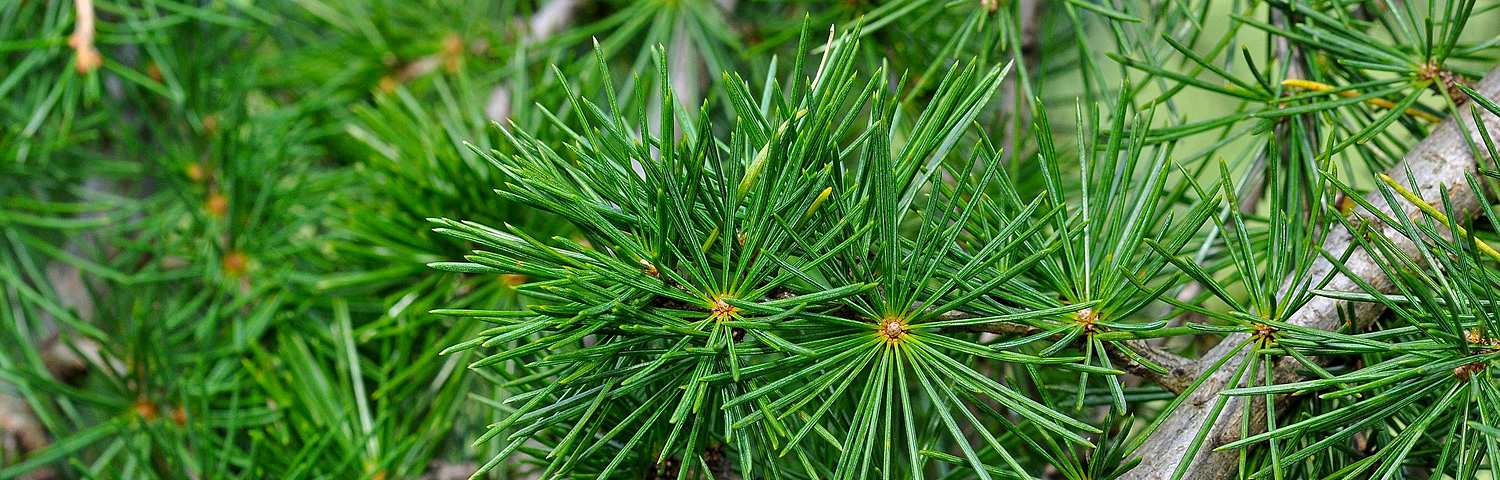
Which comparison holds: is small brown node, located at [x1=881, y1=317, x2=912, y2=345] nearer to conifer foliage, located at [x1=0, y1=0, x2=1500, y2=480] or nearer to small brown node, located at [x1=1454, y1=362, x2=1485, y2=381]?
conifer foliage, located at [x1=0, y1=0, x2=1500, y2=480]

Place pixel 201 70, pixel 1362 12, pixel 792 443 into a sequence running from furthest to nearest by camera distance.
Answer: pixel 201 70 < pixel 1362 12 < pixel 792 443

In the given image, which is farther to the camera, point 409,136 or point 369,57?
point 369,57

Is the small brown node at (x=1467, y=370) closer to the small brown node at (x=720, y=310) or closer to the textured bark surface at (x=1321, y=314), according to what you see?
the textured bark surface at (x=1321, y=314)

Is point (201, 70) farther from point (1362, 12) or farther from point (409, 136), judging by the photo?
point (1362, 12)

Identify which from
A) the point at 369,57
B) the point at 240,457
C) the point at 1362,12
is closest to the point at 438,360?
the point at 240,457

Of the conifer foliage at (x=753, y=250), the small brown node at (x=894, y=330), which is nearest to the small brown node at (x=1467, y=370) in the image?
the conifer foliage at (x=753, y=250)

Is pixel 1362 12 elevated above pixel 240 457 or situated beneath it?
elevated above

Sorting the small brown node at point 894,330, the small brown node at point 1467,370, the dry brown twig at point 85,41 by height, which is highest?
the dry brown twig at point 85,41

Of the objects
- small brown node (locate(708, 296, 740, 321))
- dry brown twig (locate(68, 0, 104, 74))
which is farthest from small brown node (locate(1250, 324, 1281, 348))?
dry brown twig (locate(68, 0, 104, 74))
